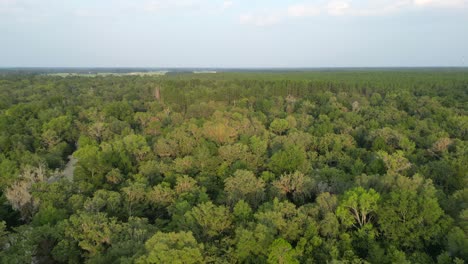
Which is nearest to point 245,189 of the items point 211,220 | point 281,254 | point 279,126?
point 211,220

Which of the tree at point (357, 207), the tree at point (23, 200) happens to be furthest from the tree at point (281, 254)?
the tree at point (23, 200)

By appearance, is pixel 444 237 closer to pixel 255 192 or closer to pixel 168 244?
pixel 255 192

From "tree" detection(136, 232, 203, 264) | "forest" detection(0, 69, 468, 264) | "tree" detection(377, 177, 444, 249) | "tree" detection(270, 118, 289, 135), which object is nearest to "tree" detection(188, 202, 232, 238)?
"forest" detection(0, 69, 468, 264)

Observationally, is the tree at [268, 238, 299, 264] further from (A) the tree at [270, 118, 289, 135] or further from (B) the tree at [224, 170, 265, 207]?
(A) the tree at [270, 118, 289, 135]

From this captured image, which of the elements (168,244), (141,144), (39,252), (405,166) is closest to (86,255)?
(39,252)

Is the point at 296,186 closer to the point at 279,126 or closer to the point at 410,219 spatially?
the point at 410,219
